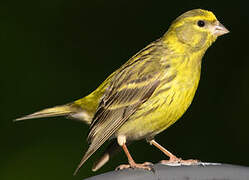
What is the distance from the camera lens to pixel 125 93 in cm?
483

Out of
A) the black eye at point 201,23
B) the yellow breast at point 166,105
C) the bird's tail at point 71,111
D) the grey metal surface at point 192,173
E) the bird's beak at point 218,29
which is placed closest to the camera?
the grey metal surface at point 192,173

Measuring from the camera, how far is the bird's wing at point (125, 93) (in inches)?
185

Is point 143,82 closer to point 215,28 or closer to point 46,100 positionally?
point 215,28

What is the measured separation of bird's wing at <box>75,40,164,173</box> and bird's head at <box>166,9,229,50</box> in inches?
8.5

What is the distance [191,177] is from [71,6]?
227 centimetres

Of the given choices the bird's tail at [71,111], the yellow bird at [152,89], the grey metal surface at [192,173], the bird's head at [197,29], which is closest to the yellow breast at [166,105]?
the yellow bird at [152,89]

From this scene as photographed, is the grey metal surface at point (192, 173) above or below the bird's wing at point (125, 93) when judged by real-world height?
below

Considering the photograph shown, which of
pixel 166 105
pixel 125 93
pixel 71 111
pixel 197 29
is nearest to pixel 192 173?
pixel 166 105

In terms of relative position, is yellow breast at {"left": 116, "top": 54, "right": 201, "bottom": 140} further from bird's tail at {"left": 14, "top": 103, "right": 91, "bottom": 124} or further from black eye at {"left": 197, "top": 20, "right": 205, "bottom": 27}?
bird's tail at {"left": 14, "top": 103, "right": 91, "bottom": 124}

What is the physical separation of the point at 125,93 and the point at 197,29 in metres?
0.61

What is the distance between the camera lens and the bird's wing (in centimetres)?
470

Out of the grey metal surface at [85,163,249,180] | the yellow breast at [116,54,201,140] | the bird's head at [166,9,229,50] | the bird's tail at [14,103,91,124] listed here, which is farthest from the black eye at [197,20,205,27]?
the grey metal surface at [85,163,249,180]

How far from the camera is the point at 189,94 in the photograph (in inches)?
180

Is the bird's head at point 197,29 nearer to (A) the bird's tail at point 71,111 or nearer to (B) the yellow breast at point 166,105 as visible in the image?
(B) the yellow breast at point 166,105
